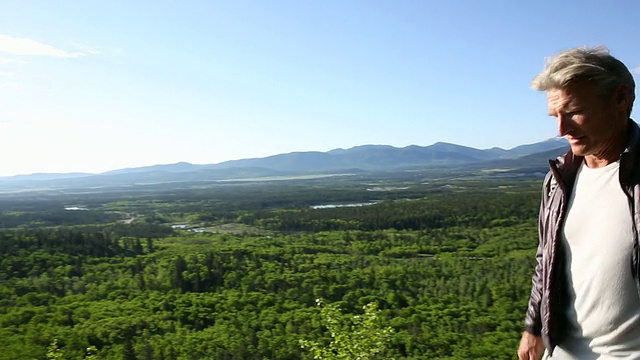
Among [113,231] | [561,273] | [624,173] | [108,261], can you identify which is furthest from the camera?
[113,231]

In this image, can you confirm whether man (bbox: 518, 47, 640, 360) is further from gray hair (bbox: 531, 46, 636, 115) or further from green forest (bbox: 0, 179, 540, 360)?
green forest (bbox: 0, 179, 540, 360)

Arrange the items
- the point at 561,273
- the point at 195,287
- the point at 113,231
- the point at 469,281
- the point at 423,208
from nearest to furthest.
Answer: the point at 561,273 → the point at 469,281 → the point at 195,287 → the point at 113,231 → the point at 423,208

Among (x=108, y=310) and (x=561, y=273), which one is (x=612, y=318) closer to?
(x=561, y=273)

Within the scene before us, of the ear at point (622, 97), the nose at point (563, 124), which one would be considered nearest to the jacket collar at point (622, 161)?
the ear at point (622, 97)

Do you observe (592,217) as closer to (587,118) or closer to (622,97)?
(587,118)

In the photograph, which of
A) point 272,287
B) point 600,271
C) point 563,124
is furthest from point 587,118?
point 272,287

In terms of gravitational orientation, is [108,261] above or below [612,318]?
below

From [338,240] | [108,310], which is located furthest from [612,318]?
[338,240]

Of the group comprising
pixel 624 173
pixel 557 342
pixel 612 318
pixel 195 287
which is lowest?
pixel 195 287
